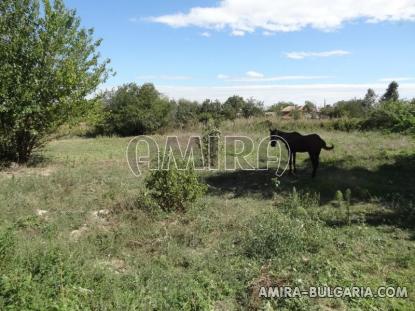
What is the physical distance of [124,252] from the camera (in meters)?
5.42

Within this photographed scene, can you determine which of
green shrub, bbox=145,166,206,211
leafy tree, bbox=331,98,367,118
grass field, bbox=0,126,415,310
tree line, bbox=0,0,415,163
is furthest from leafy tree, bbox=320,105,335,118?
green shrub, bbox=145,166,206,211

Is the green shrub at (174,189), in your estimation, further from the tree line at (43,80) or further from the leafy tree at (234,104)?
the leafy tree at (234,104)

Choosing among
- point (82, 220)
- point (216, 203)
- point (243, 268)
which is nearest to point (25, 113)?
A: point (82, 220)

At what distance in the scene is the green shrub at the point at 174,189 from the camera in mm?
7075

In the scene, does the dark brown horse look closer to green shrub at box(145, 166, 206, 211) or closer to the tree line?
the tree line

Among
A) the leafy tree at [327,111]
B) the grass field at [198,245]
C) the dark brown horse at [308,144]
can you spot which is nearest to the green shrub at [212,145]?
the dark brown horse at [308,144]

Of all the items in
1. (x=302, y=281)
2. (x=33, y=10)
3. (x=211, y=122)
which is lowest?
(x=302, y=281)

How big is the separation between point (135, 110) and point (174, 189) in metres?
19.1

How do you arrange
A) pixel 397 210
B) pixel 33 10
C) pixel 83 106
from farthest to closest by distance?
pixel 83 106 < pixel 33 10 < pixel 397 210

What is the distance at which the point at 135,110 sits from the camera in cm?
2530

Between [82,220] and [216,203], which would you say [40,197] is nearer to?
[82,220]

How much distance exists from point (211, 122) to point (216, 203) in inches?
218

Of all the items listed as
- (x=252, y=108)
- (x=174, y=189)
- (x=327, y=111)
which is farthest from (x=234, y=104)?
(x=174, y=189)

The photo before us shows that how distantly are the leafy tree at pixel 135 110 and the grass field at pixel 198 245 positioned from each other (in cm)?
1570
